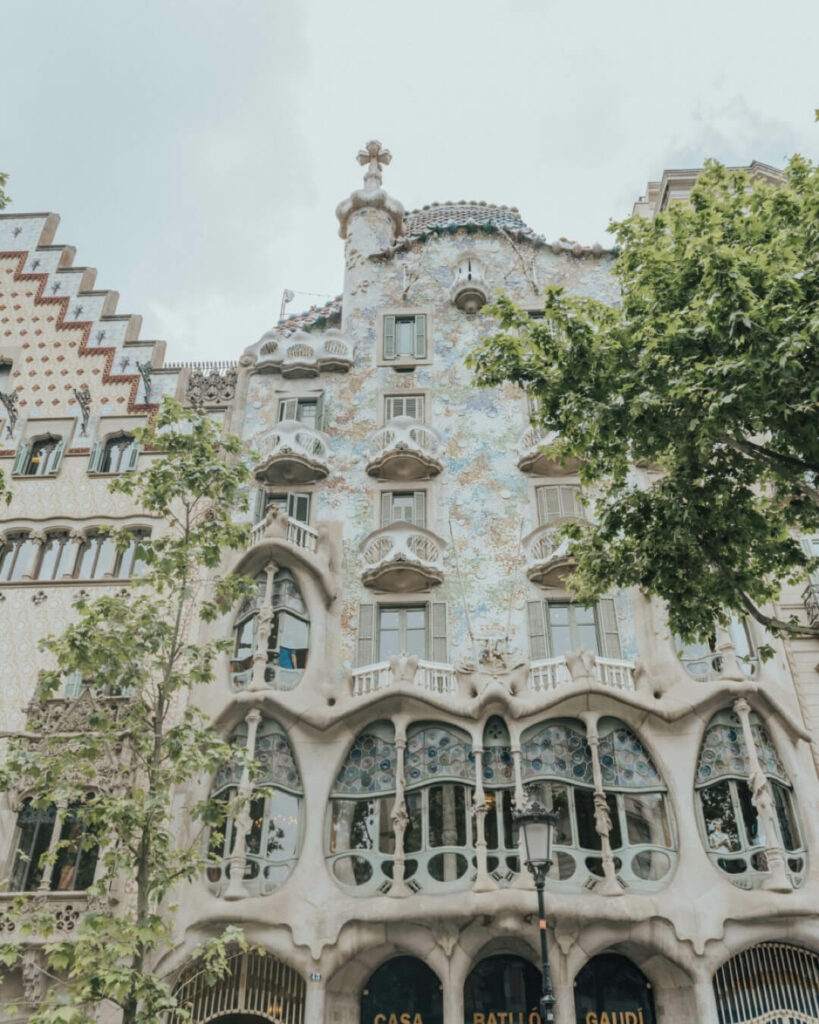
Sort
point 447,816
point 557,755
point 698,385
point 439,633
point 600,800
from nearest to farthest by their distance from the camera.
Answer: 1. point 698,385
2. point 600,800
3. point 447,816
4. point 557,755
5. point 439,633

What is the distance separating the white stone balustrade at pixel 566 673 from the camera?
688 inches

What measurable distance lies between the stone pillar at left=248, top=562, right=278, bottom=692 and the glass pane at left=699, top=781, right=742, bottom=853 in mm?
8985

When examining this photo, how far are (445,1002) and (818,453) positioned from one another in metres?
11.2

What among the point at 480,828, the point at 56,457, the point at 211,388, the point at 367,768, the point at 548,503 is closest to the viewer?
the point at 480,828

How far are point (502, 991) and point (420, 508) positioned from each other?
34.7 ft

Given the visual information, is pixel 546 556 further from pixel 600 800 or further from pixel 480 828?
pixel 480 828

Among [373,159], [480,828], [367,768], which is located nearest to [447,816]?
[480,828]

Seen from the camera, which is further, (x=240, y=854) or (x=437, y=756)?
(x=437, y=756)

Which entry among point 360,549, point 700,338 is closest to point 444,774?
point 360,549

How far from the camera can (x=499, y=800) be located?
1669 centimetres

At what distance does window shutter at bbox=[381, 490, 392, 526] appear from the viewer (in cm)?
2112

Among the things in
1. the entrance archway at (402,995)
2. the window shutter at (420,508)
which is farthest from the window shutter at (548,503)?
the entrance archway at (402,995)

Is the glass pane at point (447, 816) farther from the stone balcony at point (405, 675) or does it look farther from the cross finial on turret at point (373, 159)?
the cross finial on turret at point (373, 159)

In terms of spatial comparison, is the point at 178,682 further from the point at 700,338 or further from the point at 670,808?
the point at 670,808
